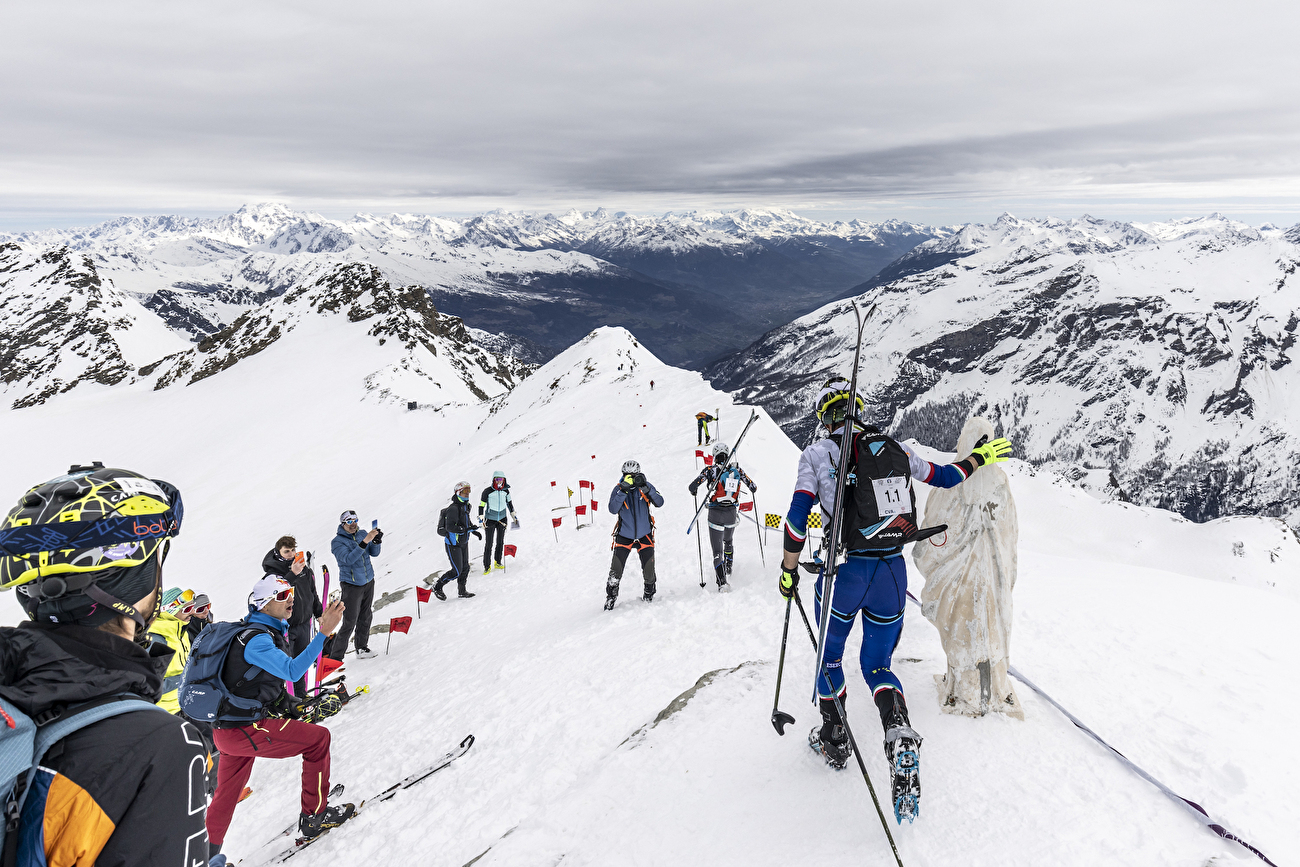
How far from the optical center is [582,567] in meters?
14.3

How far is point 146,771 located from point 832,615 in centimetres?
496

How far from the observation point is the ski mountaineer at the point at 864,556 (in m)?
5.28

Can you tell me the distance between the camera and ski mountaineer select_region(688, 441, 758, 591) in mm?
11242

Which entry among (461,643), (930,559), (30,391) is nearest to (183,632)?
(461,643)

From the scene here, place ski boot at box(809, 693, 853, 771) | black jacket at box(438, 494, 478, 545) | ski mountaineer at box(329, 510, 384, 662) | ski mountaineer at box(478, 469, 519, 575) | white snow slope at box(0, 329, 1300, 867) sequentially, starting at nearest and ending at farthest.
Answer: white snow slope at box(0, 329, 1300, 867) < ski boot at box(809, 693, 853, 771) < ski mountaineer at box(329, 510, 384, 662) < black jacket at box(438, 494, 478, 545) < ski mountaineer at box(478, 469, 519, 575)

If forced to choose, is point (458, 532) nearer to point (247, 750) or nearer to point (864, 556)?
point (247, 750)

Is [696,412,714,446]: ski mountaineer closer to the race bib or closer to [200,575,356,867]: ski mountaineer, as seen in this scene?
the race bib

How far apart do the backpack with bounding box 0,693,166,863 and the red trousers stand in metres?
4.32

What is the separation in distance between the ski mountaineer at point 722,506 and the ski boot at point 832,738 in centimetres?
560

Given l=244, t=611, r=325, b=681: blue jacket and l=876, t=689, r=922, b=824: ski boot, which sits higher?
l=244, t=611, r=325, b=681: blue jacket

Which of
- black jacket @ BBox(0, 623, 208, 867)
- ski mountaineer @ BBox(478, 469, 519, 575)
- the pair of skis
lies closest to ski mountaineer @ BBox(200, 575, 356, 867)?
the pair of skis

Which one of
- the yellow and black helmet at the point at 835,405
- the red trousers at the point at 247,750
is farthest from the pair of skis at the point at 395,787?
the yellow and black helmet at the point at 835,405

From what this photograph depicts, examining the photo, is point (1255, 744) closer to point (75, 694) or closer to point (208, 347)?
point (75, 694)

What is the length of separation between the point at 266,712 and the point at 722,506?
788 cm
